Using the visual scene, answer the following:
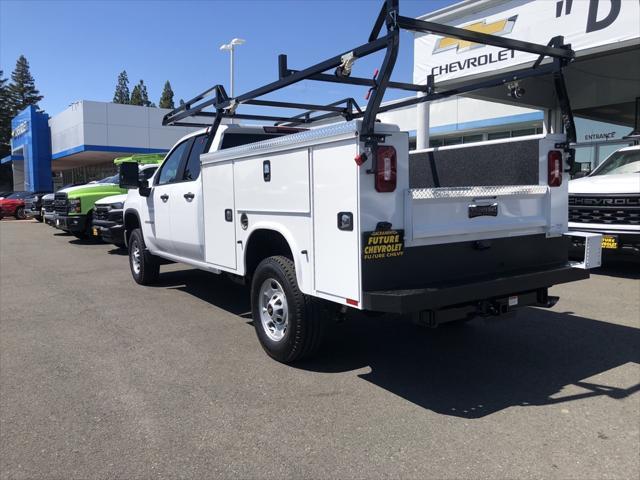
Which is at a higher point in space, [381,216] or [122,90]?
[122,90]

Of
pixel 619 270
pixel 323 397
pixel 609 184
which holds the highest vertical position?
pixel 609 184

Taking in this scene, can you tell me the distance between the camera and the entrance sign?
10.0 m

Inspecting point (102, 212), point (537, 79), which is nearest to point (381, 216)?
point (102, 212)

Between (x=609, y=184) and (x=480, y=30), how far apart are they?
5588mm

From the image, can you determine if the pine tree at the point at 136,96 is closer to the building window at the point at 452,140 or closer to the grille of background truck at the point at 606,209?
the building window at the point at 452,140

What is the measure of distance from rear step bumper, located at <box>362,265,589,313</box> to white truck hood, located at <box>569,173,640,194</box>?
15.4 ft

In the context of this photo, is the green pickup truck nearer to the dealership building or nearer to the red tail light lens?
the dealership building

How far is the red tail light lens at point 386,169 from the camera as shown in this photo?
3.66 metres

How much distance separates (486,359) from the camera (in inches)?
192

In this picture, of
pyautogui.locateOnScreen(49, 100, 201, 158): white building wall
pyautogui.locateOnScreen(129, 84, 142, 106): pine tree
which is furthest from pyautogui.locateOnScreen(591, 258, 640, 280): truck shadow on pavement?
pyautogui.locateOnScreen(129, 84, 142, 106): pine tree

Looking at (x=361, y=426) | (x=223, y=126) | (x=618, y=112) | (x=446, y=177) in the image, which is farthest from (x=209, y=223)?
(x=618, y=112)

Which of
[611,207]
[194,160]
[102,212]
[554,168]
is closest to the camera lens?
[554,168]

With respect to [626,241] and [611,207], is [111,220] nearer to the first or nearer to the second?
[611,207]

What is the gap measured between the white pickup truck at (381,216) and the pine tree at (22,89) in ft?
302
